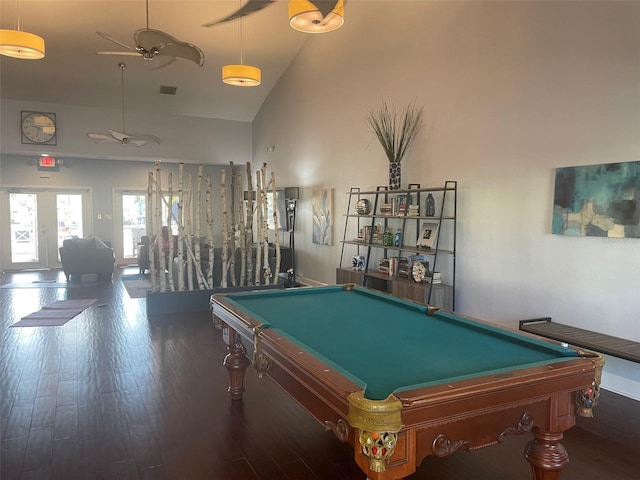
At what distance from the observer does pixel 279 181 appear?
34.1 ft

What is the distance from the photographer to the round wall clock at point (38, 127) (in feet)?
31.7

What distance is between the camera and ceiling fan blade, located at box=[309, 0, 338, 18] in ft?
11.6

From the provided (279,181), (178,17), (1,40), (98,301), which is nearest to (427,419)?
(1,40)

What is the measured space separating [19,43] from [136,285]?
5.17 metres

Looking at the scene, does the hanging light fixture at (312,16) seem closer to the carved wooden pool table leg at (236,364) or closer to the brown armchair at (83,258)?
the carved wooden pool table leg at (236,364)

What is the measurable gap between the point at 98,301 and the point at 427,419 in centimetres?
703

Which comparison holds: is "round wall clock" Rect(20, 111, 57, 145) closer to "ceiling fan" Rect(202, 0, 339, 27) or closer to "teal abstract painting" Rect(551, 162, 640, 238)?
"ceiling fan" Rect(202, 0, 339, 27)

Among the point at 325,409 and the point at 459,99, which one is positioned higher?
the point at 459,99

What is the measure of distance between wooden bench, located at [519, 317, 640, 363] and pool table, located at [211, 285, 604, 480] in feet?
4.60

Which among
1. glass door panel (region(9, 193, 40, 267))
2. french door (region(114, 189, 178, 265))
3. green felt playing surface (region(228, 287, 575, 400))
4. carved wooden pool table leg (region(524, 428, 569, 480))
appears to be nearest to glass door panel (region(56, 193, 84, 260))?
glass door panel (region(9, 193, 40, 267))

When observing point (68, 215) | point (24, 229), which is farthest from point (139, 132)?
point (24, 229)

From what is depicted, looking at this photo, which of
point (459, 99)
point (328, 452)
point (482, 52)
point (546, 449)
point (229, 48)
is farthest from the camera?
point (229, 48)

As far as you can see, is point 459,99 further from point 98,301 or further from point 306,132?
point 98,301

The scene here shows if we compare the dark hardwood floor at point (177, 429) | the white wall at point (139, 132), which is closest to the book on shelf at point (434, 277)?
the dark hardwood floor at point (177, 429)
